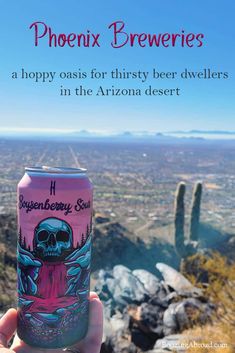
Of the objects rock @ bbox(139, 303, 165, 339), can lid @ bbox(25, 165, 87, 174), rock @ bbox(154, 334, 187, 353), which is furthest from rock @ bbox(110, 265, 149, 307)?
can lid @ bbox(25, 165, 87, 174)

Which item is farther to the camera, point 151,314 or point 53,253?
point 151,314

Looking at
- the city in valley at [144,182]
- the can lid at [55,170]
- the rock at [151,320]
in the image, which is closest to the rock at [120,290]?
Answer: the rock at [151,320]

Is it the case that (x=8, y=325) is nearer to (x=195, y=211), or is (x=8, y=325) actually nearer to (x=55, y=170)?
(x=55, y=170)

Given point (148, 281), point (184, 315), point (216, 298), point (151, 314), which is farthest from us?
point (148, 281)

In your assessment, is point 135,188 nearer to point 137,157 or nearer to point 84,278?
point 137,157

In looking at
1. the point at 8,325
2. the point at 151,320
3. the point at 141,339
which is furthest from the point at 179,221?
the point at 8,325

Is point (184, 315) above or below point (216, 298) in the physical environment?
above

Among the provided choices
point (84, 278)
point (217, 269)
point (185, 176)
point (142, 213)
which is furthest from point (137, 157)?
point (84, 278)
